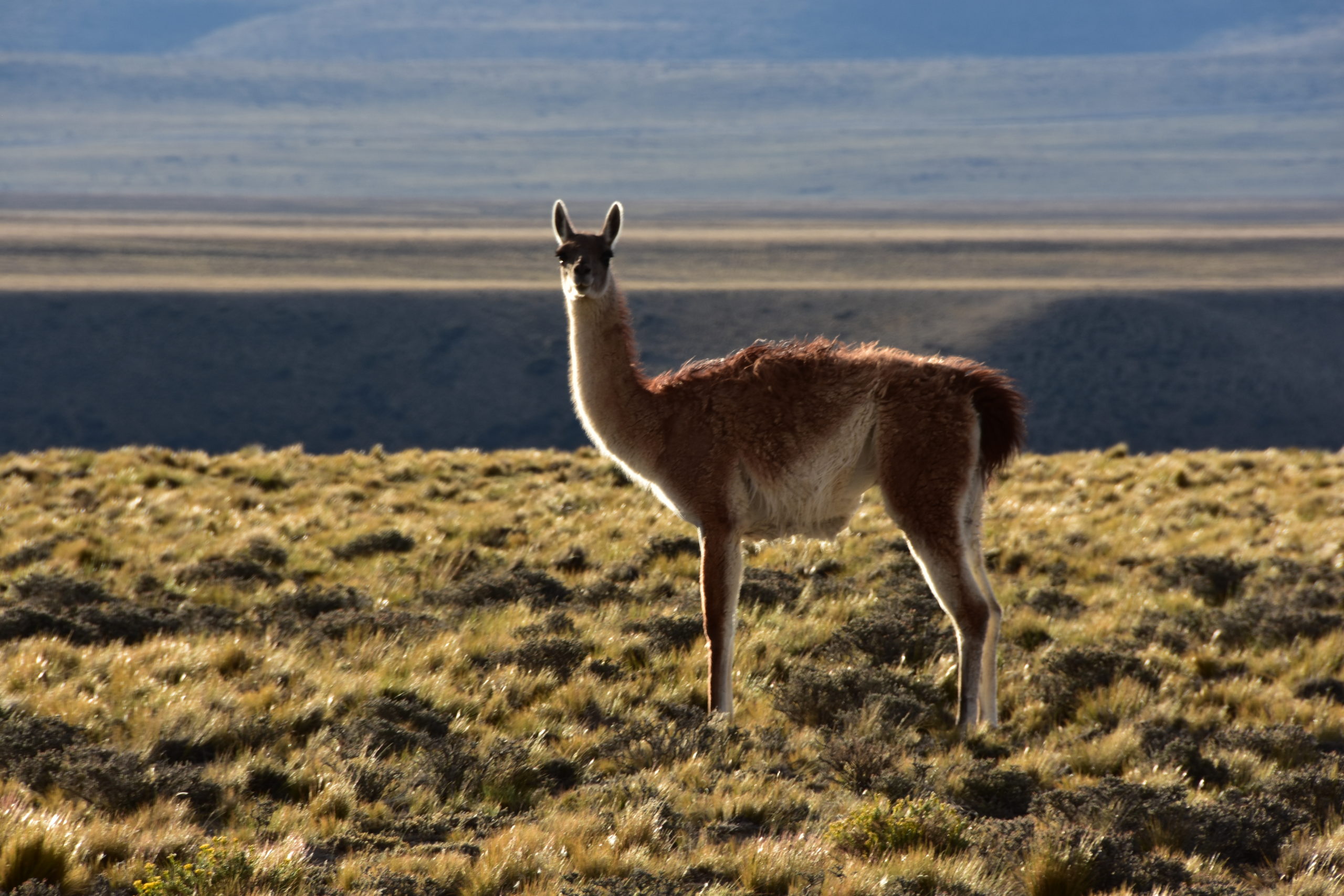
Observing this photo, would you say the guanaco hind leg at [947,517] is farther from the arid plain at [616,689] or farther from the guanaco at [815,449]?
the arid plain at [616,689]

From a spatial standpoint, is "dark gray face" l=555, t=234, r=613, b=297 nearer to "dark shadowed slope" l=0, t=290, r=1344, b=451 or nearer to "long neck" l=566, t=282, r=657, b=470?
"long neck" l=566, t=282, r=657, b=470

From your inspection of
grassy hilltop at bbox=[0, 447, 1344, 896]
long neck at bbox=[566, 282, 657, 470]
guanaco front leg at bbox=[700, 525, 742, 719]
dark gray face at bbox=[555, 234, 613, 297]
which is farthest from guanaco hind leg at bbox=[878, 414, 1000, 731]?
dark gray face at bbox=[555, 234, 613, 297]

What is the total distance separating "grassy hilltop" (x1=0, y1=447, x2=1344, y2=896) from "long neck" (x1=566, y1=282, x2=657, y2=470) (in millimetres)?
1177

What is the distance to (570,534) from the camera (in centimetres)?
1045

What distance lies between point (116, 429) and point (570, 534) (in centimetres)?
6979

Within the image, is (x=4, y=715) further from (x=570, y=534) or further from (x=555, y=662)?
(x=570, y=534)

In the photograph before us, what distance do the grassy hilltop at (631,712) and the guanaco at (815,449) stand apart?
608mm

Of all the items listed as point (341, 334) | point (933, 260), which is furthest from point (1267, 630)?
point (933, 260)

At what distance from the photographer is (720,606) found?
255 inches

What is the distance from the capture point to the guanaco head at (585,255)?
6.84 m

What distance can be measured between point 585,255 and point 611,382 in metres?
0.70

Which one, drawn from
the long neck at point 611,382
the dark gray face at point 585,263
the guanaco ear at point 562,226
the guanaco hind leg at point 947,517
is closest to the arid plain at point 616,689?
the guanaco hind leg at point 947,517

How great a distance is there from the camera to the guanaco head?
6.84 meters

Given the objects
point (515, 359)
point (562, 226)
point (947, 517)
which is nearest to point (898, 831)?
point (947, 517)
